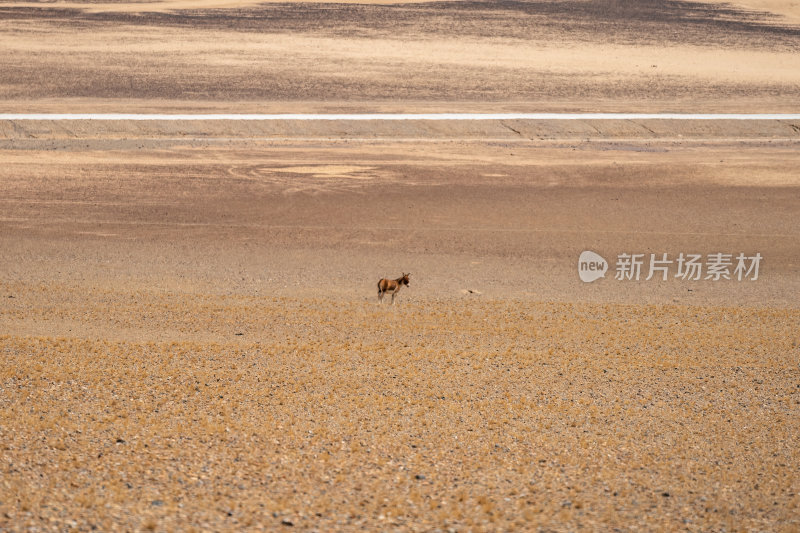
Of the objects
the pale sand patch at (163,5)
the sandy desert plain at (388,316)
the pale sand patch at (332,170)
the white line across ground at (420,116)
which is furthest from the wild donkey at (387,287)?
the pale sand patch at (163,5)

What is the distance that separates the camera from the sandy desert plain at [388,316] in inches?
287

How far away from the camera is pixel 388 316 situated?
1256cm

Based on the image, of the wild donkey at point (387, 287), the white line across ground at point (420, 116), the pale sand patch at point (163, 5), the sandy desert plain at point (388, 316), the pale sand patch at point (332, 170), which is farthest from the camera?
the pale sand patch at point (163, 5)

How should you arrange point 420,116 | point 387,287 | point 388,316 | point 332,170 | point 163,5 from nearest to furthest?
A: point 388,316 < point 387,287 < point 332,170 < point 420,116 < point 163,5

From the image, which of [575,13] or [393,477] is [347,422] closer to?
[393,477]

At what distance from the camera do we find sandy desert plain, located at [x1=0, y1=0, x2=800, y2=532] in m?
7.29

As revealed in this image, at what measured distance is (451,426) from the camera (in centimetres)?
868

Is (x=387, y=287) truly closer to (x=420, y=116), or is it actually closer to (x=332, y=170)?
(x=332, y=170)

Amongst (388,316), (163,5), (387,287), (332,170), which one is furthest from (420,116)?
(163,5)

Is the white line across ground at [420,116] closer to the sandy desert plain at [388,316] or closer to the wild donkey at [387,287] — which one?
the sandy desert plain at [388,316]

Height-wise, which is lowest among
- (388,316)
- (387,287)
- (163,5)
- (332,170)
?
(332,170)

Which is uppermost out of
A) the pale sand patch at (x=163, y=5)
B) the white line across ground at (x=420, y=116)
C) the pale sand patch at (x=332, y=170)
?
the pale sand patch at (x=163, y=5)

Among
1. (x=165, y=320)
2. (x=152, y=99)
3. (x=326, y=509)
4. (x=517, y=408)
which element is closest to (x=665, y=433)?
(x=517, y=408)

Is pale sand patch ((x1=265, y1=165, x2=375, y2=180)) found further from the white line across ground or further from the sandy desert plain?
the white line across ground
